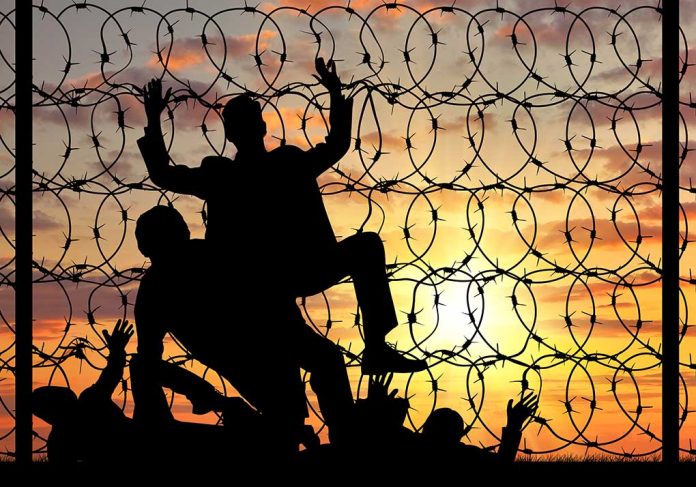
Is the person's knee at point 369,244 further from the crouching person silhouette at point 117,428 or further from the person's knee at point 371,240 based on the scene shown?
the crouching person silhouette at point 117,428

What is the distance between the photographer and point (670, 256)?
631 cm

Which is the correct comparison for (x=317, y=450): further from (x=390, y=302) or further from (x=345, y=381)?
(x=390, y=302)

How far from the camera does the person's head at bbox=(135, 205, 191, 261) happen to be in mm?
5699

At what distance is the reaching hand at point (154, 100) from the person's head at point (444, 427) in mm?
2011

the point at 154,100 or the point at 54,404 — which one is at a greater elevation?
the point at 154,100

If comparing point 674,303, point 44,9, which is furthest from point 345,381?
point 44,9

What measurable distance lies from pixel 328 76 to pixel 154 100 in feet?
2.87

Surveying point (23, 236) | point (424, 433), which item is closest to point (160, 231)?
point (23, 236)

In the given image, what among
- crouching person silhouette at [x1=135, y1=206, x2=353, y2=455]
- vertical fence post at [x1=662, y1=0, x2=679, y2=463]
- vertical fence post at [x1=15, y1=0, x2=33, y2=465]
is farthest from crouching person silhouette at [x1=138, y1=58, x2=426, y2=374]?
vertical fence post at [x1=662, y1=0, x2=679, y2=463]

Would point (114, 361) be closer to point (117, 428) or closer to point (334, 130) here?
point (117, 428)

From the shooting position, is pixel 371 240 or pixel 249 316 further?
pixel 249 316

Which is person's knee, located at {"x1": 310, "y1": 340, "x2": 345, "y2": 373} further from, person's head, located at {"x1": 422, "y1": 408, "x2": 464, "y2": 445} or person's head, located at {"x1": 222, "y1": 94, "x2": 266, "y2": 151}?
person's head, located at {"x1": 222, "y1": 94, "x2": 266, "y2": 151}

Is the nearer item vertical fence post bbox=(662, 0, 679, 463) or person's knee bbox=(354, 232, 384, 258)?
person's knee bbox=(354, 232, 384, 258)

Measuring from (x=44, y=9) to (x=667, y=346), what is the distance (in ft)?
12.6
